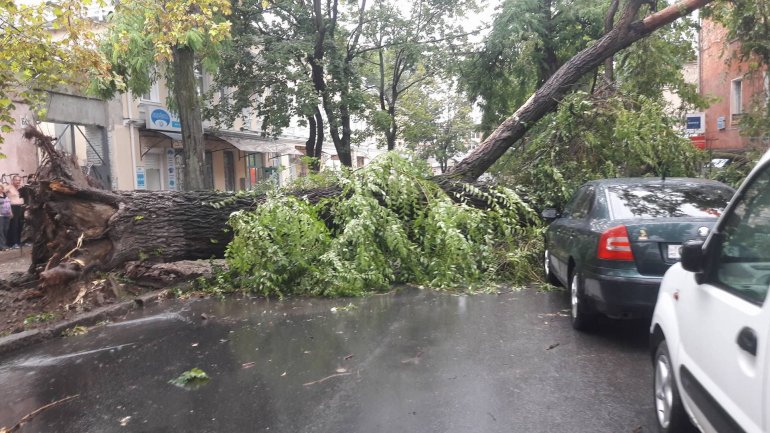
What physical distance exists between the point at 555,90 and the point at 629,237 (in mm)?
6816

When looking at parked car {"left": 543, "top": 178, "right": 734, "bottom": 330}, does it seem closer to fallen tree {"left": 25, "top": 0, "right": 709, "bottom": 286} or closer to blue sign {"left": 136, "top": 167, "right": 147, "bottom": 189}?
fallen tree {"left": 25, "top": 0, "right": 709, "bottom": 286}

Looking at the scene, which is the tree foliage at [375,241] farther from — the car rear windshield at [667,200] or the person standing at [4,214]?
the person standing at [4,214]

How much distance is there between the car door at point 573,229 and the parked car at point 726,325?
2.54m

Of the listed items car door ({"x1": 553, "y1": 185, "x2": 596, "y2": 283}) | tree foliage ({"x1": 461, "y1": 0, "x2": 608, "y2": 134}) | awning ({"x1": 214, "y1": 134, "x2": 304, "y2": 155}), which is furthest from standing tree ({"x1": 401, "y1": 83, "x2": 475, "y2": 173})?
car door ({"x1": 553, "y1": 185, "x2": 596, "y2": 283})

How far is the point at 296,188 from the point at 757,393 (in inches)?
333

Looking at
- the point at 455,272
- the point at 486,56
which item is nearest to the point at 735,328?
the point at 455,272

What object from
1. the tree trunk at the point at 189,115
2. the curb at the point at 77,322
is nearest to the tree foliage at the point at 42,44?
the curb at the point at 77,322

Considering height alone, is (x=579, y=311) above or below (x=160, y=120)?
below

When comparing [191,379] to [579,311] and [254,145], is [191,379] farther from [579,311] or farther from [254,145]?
[254,145]

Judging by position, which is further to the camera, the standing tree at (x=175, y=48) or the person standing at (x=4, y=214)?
the person standing at (x=4, y=214)

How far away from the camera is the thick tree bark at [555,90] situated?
1112 cm

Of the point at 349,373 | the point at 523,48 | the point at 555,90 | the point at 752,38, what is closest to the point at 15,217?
the point at 349,373

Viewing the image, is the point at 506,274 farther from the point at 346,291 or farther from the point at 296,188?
the point at 296,188

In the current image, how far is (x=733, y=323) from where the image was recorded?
245cm
